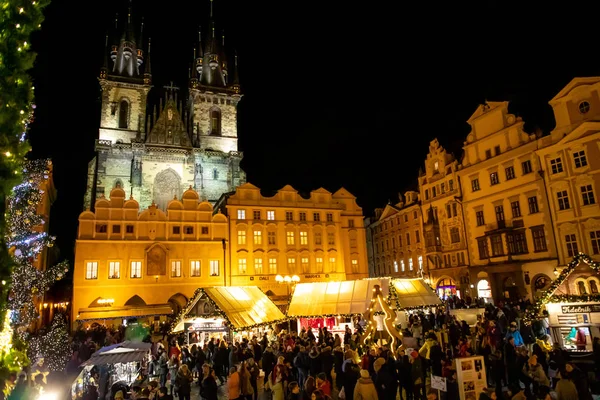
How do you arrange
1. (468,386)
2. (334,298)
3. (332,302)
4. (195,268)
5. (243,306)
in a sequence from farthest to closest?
(195,268) → (334,298) → (332,302) → (243,306) → (468,386)

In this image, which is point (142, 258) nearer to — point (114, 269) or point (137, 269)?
point (137, 269)

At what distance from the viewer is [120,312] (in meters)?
32.1

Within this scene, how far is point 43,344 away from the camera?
14195mm

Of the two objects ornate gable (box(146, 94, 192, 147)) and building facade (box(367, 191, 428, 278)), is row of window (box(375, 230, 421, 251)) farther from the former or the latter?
ornate gable (box(146, 94, 192, 147))

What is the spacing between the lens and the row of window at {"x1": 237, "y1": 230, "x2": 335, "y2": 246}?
130ft

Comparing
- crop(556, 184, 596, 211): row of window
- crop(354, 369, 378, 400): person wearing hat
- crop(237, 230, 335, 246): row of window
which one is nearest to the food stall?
crop(354, 369, 378, 400): person wearing hat

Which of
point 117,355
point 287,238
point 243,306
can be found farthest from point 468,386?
point 287,238

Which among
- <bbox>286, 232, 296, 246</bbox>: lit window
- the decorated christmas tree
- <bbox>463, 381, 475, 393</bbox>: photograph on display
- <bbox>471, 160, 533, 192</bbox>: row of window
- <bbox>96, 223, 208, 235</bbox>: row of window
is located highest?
<bbox>471, 160, 533, 192</bbox>: row of window

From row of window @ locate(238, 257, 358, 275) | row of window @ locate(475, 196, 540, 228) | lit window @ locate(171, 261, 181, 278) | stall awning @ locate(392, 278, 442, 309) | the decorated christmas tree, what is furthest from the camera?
row of window @ locate(238, 257, 358, 275)

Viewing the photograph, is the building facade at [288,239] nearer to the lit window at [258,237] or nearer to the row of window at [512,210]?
the lit window at [258,237]

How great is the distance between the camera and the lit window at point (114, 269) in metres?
34.0

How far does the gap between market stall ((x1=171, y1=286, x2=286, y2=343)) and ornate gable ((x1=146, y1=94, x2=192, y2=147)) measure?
35054 mm

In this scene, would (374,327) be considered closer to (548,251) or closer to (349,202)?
(548,251)

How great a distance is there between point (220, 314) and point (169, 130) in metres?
38.9
